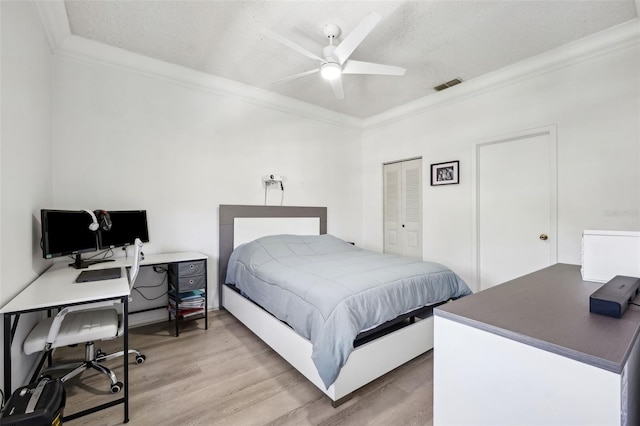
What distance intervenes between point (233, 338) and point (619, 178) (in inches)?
148

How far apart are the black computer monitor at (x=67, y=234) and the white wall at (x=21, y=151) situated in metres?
0.09

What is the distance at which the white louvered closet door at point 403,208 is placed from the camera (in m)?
4.24

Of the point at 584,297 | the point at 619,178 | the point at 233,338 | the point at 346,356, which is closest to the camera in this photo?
the point at 584,297

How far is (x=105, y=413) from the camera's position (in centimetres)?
172

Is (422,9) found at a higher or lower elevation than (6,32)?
higher

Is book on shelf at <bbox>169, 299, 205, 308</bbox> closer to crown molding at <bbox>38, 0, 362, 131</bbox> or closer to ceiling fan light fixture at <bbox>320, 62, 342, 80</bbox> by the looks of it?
crown molding at <bbox>38, 0, 362, 131</bbox>

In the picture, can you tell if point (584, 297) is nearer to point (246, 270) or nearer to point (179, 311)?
point (246, 270)

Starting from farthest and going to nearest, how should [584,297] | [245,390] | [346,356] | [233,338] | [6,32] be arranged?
[233,338] < [245,390] < [346,356] < [6,32] < [584,297]

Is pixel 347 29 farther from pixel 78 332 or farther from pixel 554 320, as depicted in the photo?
pixel 78 332

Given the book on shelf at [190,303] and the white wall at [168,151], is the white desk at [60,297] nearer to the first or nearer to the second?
the book on shelf at [190,303]

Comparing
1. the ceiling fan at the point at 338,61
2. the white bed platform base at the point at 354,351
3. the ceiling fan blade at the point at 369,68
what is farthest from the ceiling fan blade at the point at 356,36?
the white bed platform base at the point at 354,351

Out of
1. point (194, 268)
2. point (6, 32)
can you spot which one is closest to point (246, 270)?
point (194, 268)

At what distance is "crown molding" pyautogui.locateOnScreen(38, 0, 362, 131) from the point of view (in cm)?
236

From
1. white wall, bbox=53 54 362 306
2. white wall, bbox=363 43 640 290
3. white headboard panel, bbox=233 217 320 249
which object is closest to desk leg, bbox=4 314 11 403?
white wall, bbox=53 54 362 306
